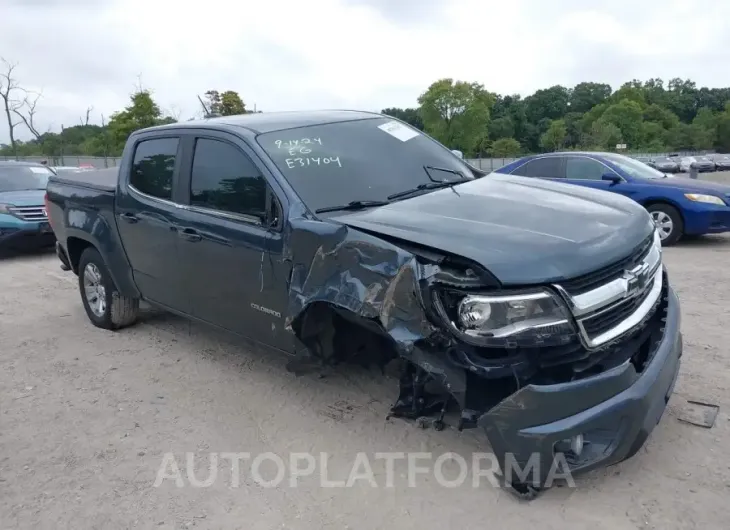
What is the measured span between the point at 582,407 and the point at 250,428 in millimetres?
2043

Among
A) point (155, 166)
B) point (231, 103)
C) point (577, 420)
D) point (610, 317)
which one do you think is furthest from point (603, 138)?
point (577, 420)

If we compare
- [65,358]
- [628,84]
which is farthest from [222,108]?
[628,84]

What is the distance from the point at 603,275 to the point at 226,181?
2.47m

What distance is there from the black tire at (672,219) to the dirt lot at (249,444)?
3.33m

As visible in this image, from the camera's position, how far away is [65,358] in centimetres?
525

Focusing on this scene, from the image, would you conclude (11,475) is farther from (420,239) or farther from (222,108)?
(222,108)

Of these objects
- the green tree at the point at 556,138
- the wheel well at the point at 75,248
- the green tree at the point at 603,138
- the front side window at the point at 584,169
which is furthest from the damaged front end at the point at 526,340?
the green tree at the point at 556,138

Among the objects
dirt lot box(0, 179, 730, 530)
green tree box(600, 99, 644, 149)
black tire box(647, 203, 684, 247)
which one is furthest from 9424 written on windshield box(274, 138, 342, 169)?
green tree box(600, 99, 644, 149)

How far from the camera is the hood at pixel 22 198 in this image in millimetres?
10195

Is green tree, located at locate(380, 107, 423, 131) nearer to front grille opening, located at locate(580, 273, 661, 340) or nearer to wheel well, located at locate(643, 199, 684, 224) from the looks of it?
wheel well, located at locate(643, 199, 684, 224)

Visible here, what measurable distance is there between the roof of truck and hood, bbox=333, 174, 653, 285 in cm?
110

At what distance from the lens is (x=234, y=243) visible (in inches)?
156

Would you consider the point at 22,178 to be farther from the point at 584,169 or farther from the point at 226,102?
the point at 226,102

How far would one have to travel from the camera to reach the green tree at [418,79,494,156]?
231 feet
